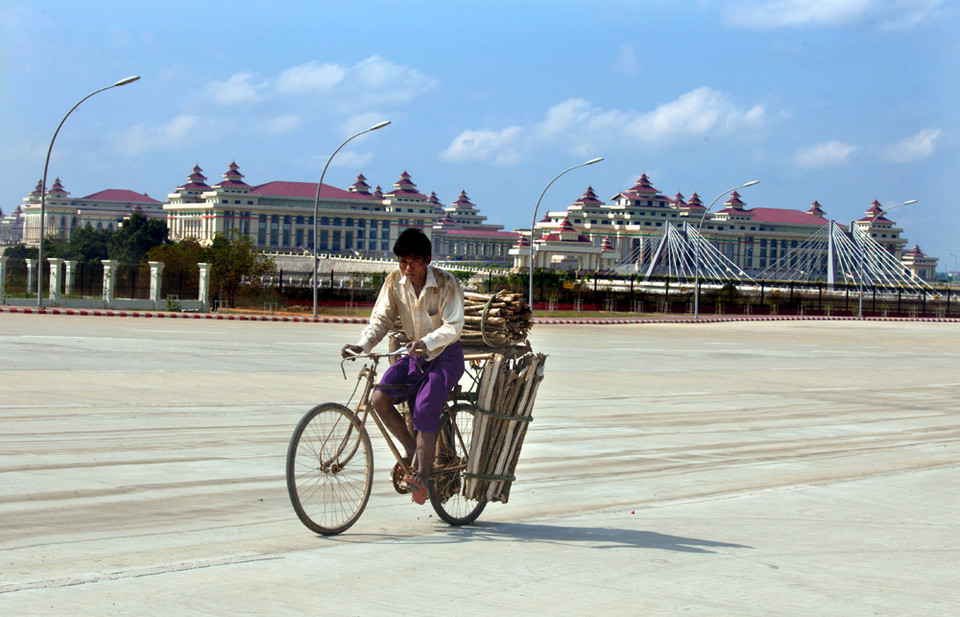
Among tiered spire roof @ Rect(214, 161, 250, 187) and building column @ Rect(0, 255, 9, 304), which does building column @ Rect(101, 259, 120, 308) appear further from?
tiered spire roof @ Rect(214, 161, 250, 187)

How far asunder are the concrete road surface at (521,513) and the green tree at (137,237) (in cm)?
8749

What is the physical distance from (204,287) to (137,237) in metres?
61.3

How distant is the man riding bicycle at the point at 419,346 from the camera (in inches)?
242

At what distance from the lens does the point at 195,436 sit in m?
10.1

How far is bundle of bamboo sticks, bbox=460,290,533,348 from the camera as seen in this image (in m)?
6.74

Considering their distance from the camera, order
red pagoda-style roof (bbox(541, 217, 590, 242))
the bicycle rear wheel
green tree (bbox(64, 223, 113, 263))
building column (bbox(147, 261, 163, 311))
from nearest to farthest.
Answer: the bicycle rear wheel → building column (bbox(147, 261, 163, 311)) → green tree (bbox(64, 223, 113, 263)) → red pagoda-style roof (bbox(541, 217, 590, 242))

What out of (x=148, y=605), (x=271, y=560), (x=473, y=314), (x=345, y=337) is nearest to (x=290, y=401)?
(x=473, y=314)

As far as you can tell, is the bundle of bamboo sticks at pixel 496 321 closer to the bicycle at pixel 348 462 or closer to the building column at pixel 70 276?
the bicycle at pixel 348 462

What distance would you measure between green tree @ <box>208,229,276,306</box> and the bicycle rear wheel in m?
44.3

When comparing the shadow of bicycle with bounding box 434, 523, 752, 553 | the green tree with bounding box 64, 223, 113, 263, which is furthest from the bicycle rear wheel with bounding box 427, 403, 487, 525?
the green tree with bounding box 64, 223, 113, 263

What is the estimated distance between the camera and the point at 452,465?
21.2 ft

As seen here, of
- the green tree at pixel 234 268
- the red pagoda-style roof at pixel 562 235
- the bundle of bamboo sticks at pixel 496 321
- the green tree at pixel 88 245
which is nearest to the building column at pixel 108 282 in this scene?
the green tree at pixel 234 268

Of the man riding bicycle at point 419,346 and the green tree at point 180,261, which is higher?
the green tree at point 180,261

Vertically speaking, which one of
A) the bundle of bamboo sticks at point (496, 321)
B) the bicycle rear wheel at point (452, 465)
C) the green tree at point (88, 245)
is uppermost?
the green tree at point (88, 245)
